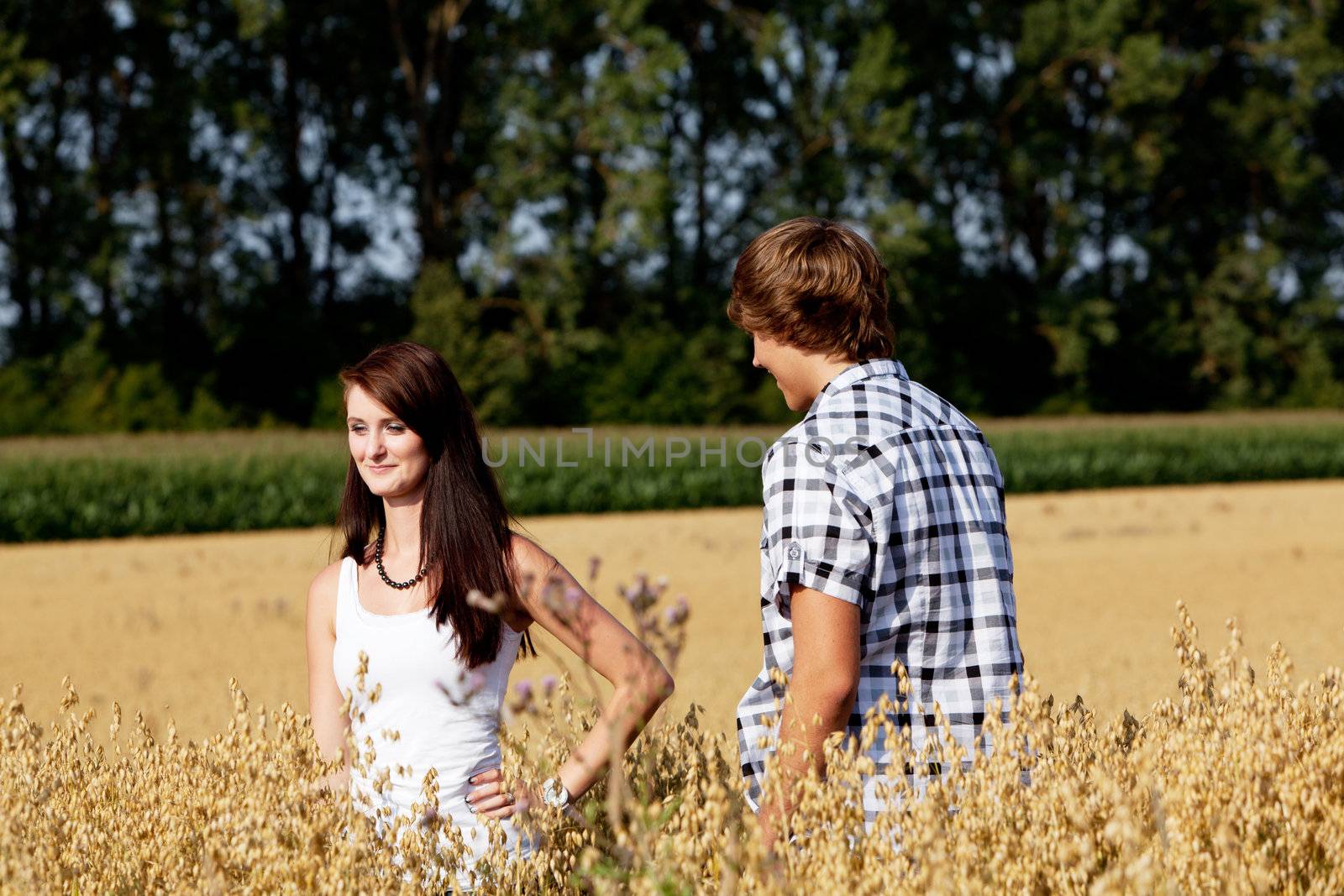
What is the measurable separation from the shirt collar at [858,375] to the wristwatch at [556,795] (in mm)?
850

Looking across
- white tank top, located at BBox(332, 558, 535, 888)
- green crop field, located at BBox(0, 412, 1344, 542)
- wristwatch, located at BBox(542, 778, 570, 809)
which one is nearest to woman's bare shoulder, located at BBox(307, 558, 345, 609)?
white tank top, located at BBox(332, 558, 535, 888)

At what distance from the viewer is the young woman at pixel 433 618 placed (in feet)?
8.18

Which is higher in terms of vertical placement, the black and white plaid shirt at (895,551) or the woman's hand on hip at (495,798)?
the black and white plaid shirt at (895,551)

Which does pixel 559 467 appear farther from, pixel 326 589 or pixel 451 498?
pixel 451 498

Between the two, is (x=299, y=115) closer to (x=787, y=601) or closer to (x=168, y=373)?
(x=168, y=373)

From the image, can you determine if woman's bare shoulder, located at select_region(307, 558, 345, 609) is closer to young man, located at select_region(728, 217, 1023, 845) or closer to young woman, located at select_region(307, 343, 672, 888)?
young woman, located at select_region(307, 343, 672, 888)

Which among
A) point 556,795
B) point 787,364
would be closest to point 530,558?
point 556,795

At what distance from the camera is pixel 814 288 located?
231 centimetres

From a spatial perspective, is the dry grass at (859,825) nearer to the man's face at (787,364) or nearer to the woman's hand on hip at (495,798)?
the woman's hand on hip at (495,798)

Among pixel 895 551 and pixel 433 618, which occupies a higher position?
pixel 895 551

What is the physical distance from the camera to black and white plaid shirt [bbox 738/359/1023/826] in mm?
2248

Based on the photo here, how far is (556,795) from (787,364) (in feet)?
3.06

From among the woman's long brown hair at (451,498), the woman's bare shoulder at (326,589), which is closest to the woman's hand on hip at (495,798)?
the woman's long brown hair at (451,498)

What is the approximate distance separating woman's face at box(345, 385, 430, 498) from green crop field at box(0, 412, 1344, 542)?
13430mm
